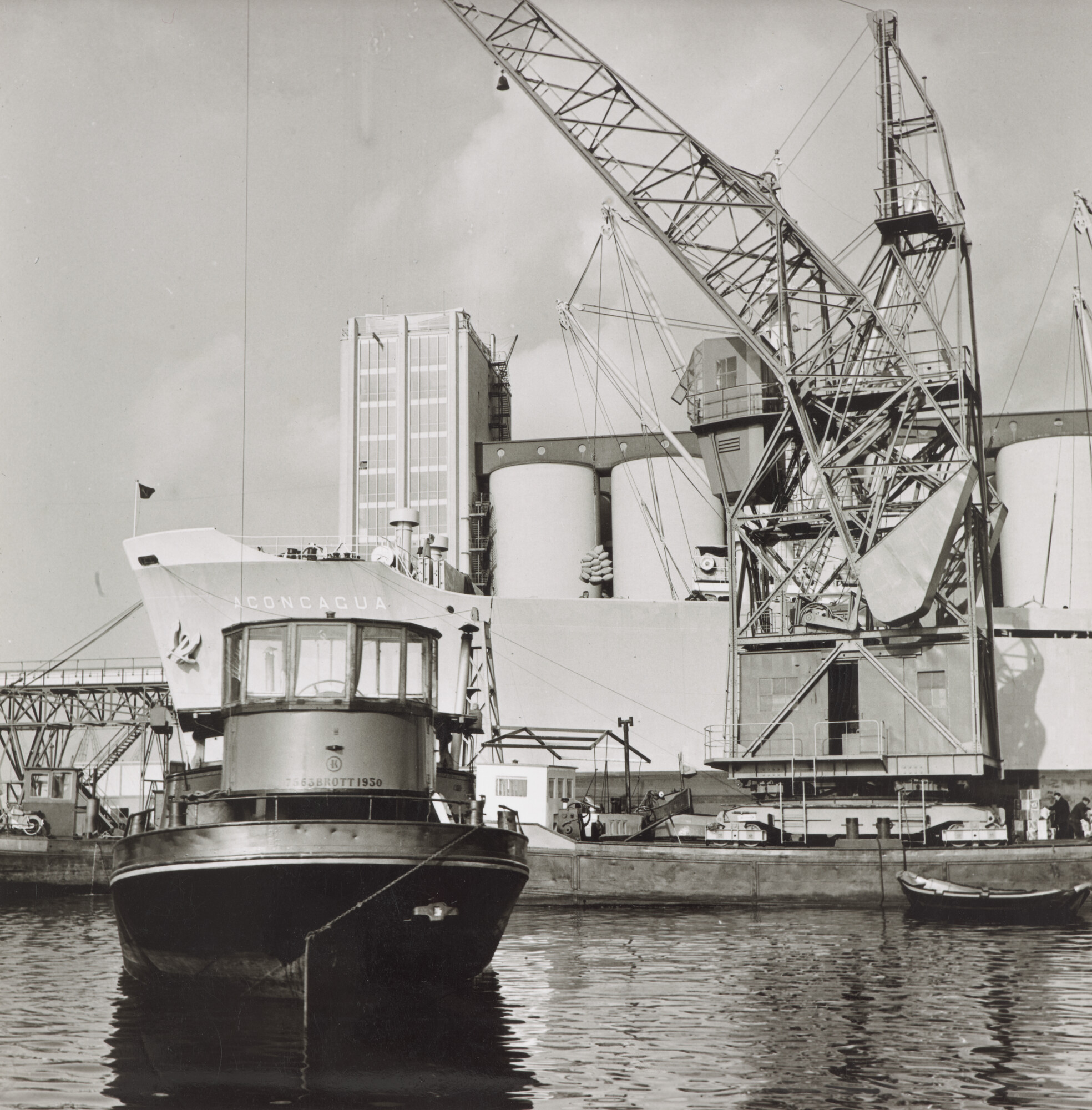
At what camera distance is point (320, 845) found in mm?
16422

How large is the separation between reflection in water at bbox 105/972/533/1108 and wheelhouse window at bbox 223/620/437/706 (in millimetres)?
3994

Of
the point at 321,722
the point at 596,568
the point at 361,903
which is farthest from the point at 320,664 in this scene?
the point at 596,568

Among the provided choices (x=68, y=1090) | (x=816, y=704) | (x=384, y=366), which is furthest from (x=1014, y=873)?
(x=384, y=366)

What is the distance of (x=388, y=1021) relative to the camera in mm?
16281

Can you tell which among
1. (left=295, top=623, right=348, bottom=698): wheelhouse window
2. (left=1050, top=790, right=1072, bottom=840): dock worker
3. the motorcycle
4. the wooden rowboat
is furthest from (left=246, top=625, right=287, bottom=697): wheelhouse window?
(left=1050, top=790, right=1072, bottom=840): dock worker

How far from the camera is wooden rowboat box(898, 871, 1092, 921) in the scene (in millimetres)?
30734

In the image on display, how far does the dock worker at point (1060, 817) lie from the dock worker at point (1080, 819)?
190 millimetres

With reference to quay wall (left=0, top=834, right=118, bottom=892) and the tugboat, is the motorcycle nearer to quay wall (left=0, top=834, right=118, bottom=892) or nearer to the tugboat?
quay wall (left=0, top=834, right=118, bottom=892)

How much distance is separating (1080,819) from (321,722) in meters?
33.3

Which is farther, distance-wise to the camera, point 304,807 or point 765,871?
point 765,871

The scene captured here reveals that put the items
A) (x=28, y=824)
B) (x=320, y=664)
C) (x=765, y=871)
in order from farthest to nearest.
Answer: (x=28, y=824) < (x=765, y=871) < (x=320, y=664)

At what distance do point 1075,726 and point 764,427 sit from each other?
1954 centimetres

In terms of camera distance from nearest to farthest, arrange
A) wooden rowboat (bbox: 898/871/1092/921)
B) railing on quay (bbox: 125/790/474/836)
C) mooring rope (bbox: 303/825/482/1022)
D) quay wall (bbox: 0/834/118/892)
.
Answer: mooring rope (bbox: 303/825/482/1022)
railing on quay (bbox: 125/790/474/836)
wooden rowboat (bbox: 898/871/1092/921)
quay wall (bbox: 0/834/118/892)

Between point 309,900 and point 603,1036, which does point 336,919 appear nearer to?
point 309,900
